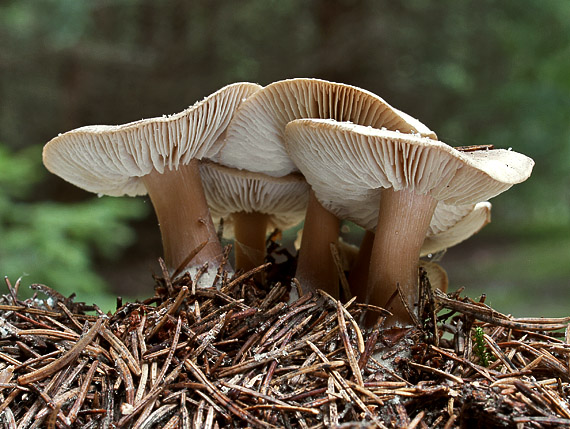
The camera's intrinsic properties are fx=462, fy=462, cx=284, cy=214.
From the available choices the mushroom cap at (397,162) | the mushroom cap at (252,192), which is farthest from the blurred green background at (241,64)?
the mushroom cap at (397,162)

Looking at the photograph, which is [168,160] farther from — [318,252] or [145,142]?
[318,252]

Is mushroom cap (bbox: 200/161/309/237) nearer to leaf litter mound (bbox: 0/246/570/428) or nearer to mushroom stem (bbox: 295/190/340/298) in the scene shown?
mushroom stem (bbox: 295/190/340/298)

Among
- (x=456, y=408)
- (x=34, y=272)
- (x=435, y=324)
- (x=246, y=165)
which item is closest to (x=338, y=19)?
(x=246, y=165)

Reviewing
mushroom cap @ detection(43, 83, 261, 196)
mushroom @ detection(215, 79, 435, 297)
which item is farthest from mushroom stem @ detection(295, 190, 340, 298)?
mushroom cap @ detection(43, 83, 261, 196)

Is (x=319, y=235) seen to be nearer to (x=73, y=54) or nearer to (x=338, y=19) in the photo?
(x=338, y=19)

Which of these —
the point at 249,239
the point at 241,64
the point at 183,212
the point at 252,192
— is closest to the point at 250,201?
the point at 252,192

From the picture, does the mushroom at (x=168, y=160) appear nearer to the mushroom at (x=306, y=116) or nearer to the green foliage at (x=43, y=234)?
the mushroom at (x=306, y=116)

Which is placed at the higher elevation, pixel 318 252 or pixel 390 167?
pixel 390 167
